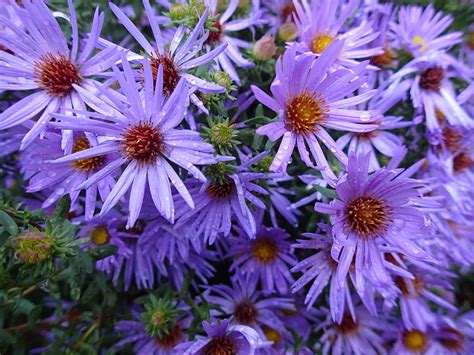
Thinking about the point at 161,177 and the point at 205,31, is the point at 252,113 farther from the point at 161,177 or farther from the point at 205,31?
the point at 161,177

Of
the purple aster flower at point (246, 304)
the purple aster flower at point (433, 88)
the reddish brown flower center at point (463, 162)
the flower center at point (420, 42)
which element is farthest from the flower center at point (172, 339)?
the flower center at point (420, 42)

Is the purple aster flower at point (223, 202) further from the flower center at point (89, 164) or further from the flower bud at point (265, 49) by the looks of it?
the flower bud at point (265, 49)

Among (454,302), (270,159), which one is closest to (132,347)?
(270,159)

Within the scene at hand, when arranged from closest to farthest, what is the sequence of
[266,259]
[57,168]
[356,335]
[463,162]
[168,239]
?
1. [57,168]
2. [168,239]
3. [266,259]
4. [356,335]
5. [463,162]

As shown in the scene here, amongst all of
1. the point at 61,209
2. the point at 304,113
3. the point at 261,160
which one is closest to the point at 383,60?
the point at 304,113

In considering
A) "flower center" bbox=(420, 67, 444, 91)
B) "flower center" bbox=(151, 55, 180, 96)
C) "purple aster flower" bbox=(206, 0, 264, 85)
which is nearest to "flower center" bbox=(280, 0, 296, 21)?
"purple aster flower" bbox=(206, 0, 264, 85)

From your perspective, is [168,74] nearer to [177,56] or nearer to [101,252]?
[177,56]
